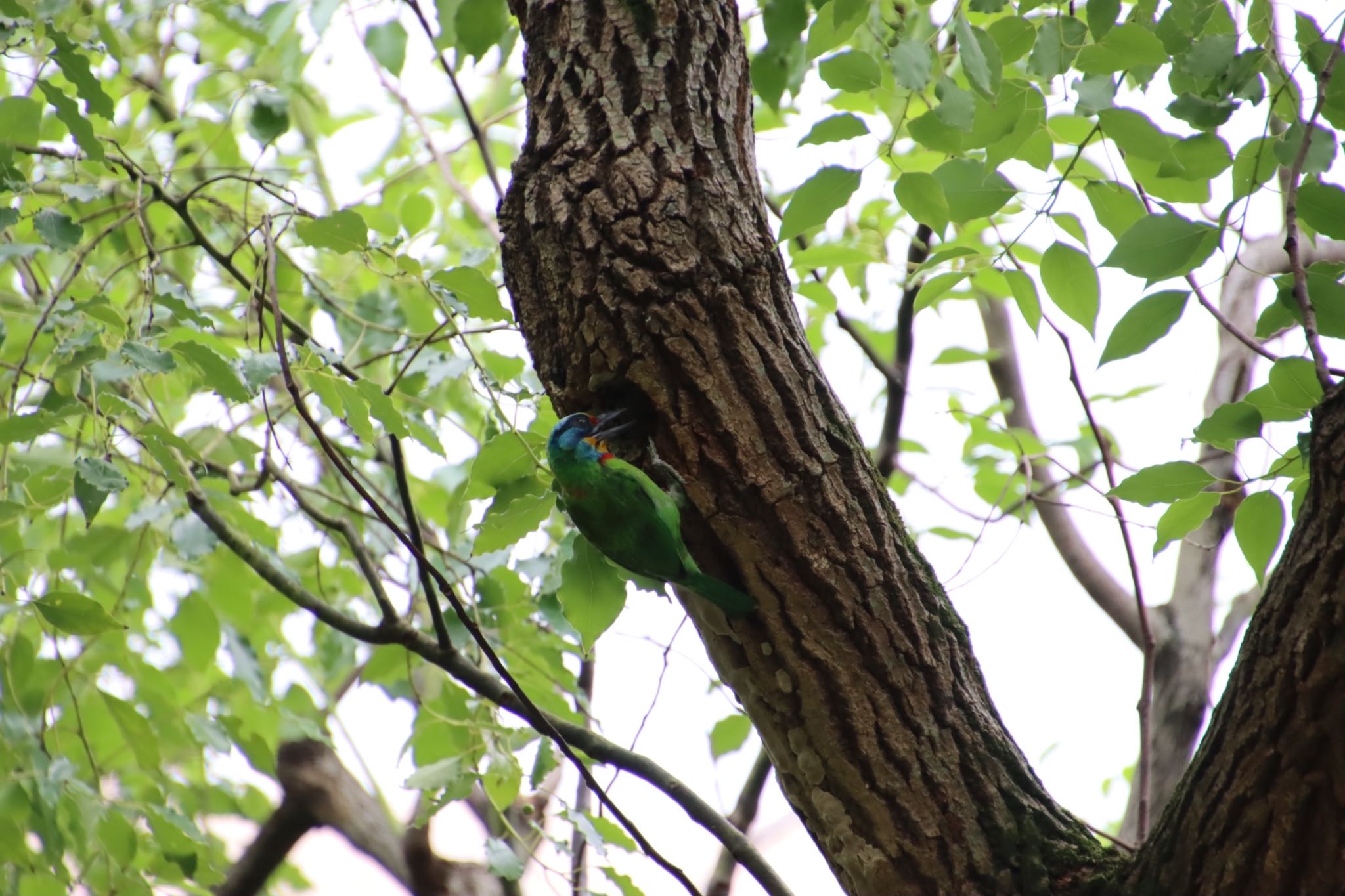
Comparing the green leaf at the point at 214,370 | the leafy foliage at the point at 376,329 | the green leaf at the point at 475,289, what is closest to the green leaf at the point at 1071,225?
the leafy foliage at the point at 376,329

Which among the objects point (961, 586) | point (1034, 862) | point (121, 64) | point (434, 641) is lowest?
A: point (1034, 862)

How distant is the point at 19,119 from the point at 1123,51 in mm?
2714

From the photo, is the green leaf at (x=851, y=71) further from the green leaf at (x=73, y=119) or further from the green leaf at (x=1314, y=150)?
the green leaf at (x=73, y=119)

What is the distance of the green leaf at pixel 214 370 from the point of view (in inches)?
95.5

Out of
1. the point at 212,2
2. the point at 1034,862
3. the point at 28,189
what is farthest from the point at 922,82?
the point at 212,2

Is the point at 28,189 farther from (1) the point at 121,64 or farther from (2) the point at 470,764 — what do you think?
(2) the point at 470,764

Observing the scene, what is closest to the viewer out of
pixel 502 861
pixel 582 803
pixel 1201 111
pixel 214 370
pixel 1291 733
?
pixel 1291 733

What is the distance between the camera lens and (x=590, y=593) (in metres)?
2.49

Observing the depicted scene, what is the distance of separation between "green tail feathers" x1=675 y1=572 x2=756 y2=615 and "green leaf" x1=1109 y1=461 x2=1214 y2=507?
2.45 ft

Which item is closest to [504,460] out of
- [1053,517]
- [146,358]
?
[146,358]

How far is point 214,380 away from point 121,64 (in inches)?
64.0

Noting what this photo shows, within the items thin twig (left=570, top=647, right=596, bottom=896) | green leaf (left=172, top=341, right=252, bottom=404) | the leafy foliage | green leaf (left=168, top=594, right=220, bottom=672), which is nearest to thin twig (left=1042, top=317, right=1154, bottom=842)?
the leafy foliage

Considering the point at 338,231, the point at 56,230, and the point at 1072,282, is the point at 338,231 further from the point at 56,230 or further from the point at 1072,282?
the point at 1072,282

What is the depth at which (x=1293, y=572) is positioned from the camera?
1.70 m
